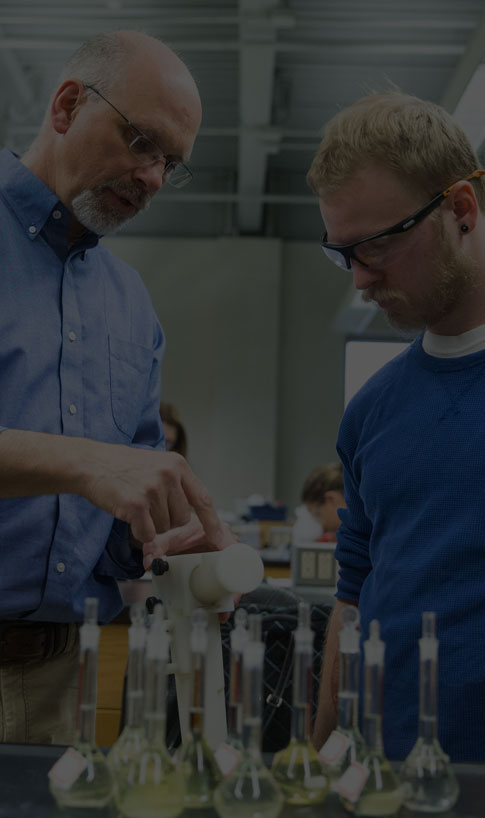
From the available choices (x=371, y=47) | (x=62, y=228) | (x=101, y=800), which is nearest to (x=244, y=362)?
(x=371, y=47)

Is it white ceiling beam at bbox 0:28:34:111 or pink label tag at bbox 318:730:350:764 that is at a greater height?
white ceiling beam at bbox 0:28:34:111

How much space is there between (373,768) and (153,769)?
0.66 feet

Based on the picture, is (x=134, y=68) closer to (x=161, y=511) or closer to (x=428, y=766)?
(x=161, y=511)

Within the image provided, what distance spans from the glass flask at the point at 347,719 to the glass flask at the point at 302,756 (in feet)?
0.04

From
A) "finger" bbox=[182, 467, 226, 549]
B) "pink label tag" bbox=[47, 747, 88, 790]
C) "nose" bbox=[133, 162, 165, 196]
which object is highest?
"nose" bbox=[133, 162, 165, 196]

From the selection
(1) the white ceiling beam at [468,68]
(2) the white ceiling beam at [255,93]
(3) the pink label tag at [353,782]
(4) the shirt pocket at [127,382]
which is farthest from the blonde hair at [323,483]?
(3) the pink label tag at [353,782]

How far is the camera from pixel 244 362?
397 inches

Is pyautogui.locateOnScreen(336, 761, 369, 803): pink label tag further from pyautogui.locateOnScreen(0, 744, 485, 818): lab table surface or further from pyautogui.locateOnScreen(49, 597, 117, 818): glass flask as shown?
pyautogui.locateOnScreen(49, 597, 117, 818): glass flask

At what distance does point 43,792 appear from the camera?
0.82 m

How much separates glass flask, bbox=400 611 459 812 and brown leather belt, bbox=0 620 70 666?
0.74 m

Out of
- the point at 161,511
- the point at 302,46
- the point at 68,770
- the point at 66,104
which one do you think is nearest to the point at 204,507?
the point at 161,511

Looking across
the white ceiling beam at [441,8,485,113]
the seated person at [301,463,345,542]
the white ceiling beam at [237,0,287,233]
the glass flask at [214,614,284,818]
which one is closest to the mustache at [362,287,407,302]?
the glass flask at [214,614,284,818]

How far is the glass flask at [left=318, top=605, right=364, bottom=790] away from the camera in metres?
0.82

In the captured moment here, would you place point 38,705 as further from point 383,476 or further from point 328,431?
point 328,431
